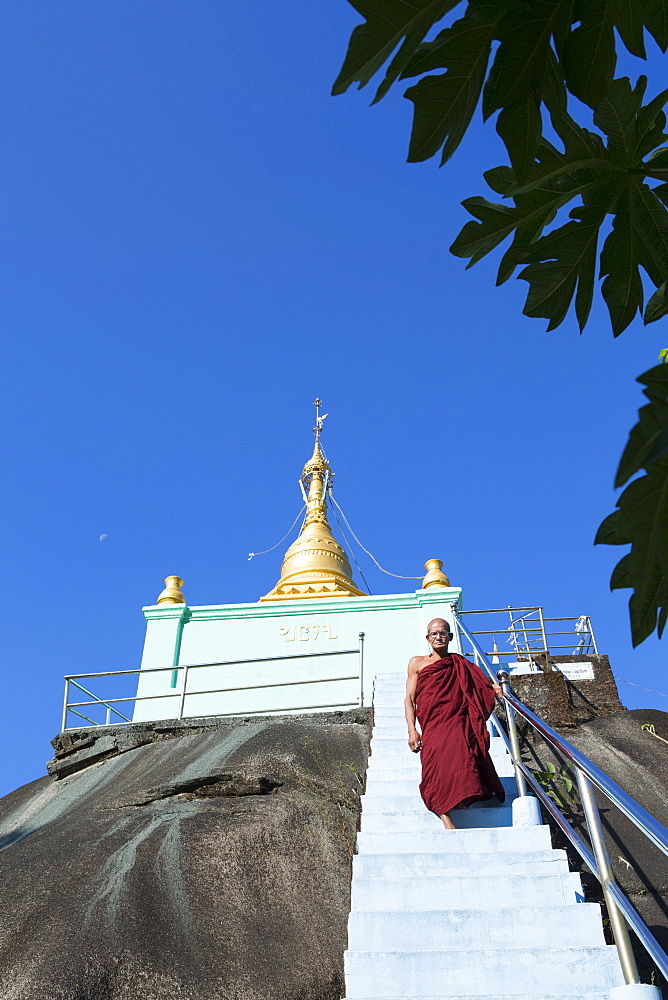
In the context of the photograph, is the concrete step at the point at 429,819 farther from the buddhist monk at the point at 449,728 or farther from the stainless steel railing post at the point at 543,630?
the stainless steel railing post at the point at 543,630

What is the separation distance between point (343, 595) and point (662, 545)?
14414mm

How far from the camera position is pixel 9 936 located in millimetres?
4875

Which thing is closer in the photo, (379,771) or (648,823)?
(648,823)

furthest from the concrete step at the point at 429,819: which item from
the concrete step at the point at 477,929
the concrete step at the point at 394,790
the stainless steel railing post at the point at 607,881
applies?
the stainless steel railing post at the point at 607,881

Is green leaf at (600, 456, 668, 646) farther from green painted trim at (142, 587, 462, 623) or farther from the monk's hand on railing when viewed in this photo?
green painted trim at (142, 587, 462, 623)

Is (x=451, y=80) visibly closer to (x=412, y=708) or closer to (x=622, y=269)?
(x=622, y=269)

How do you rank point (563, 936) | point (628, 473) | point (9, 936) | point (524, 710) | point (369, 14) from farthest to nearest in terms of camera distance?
point (524, 710) → point (9, 936) → point (563, 936) → point (369, 14) → point (628, 473)

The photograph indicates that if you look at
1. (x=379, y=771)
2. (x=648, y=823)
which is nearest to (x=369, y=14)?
(x=648, y=823)

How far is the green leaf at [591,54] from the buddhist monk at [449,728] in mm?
4352

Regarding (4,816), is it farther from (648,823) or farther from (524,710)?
(648,823)

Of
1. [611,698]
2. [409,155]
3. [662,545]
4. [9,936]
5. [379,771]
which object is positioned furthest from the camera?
[611,698]

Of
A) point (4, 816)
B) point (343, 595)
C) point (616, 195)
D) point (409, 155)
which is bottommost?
point (409, 155)

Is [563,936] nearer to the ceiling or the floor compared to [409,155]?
nearer to the floor

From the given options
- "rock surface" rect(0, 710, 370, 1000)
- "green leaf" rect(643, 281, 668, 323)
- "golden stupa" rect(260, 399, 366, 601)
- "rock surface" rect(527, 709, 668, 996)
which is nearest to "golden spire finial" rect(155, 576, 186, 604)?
"golden stupa" rect(260, 399, 366, 601)
